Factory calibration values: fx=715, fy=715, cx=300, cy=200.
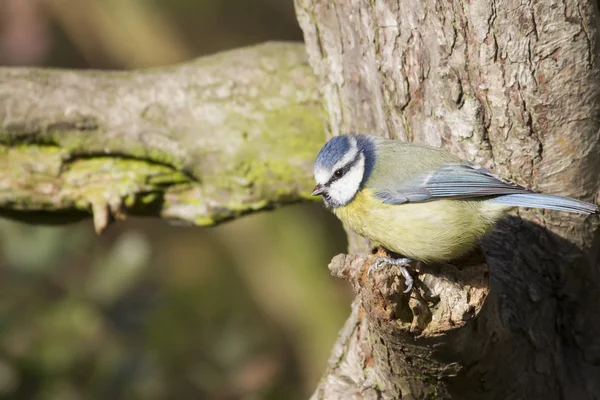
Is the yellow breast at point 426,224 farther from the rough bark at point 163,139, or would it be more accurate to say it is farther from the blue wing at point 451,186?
the rough bark at point 163,139

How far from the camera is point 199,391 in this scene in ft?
10.3

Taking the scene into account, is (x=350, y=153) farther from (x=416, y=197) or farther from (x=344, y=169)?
(x=416, y=197)

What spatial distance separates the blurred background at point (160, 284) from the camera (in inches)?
104

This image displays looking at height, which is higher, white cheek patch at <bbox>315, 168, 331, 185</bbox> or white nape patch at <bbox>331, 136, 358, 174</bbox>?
white nape patch at <bbox>331, 136, 358, 174</bbox>

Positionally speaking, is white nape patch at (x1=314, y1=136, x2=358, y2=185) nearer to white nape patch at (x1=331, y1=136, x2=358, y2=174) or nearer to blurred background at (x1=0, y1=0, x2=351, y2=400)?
white nape patch at (x1=331, y1=136, x2=358, y2=174)

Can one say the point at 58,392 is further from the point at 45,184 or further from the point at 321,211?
the point at 321,211

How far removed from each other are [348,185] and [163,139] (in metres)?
0.71

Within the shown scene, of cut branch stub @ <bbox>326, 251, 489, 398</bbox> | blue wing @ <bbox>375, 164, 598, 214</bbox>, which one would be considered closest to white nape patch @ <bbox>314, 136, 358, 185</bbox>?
blue wing @ <bbox>375, 164, 598, 214</bbox>

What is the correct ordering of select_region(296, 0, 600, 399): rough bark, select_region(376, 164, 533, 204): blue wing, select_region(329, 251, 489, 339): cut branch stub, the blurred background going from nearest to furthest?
select_region(329, 251, 489, 339): cut branch stub → select_region(296, 0, 600, 399): rough bark → select_region(376, 164, 533, 204): blue wing → the blurred background

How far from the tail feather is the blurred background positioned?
4.87ft

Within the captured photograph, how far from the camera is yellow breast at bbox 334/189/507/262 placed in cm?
162

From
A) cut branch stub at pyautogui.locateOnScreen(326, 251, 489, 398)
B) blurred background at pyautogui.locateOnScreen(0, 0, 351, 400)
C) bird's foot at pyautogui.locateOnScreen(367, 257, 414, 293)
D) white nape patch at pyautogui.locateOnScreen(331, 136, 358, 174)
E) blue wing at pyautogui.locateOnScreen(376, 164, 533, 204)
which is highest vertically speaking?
white nape patch at pyautogui.locateOnScreen(331, 136, 358, 174)

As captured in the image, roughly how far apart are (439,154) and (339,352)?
0.54 meters

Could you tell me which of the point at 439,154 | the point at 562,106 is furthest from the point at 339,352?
the point at 562,106
